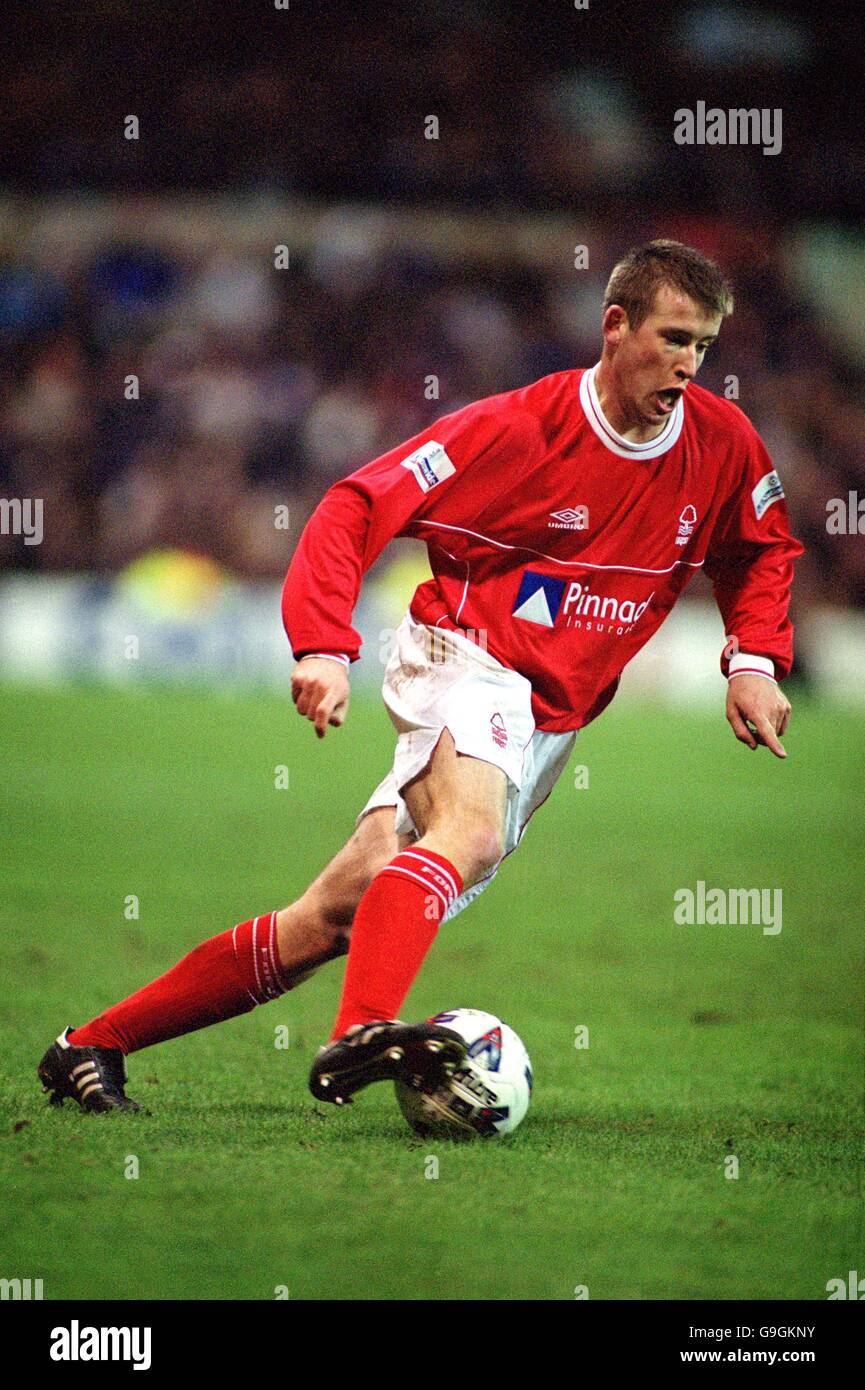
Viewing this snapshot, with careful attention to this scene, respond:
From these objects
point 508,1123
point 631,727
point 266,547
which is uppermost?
point 266,547

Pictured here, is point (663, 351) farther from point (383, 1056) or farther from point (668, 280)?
point (383, 1056)

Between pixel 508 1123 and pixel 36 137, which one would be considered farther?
pixel 36 137

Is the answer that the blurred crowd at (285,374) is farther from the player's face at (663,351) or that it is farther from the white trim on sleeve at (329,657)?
the white trim on sleeve at (329,657)

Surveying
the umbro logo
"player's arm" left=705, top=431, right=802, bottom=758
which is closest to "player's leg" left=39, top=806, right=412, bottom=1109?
the umbro logo

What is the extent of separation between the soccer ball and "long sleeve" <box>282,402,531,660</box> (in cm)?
92

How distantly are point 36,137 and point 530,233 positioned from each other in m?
5.88

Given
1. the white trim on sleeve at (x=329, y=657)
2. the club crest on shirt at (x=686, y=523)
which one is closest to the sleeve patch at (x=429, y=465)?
the white trim on sleeve at (x=329, y=657)

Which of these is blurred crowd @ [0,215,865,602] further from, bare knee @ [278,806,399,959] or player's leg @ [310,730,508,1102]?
player's leg @ [310,730,508,1102]

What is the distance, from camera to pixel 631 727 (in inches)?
594

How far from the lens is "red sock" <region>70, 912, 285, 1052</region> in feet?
14.0

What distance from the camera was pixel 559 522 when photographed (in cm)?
427

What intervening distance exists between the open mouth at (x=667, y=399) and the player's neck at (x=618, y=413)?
0.23 feet

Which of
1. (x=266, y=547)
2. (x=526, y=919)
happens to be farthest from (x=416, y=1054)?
(x=266, y=547)

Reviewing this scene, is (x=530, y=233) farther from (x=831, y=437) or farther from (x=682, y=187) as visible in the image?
(x=831, y=437)
